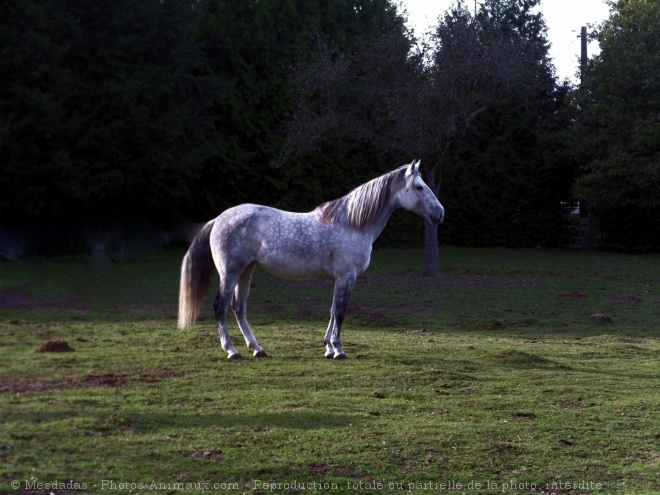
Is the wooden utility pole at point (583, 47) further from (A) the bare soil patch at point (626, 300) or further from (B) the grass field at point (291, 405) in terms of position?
(B) the grass field at point (291, 405)

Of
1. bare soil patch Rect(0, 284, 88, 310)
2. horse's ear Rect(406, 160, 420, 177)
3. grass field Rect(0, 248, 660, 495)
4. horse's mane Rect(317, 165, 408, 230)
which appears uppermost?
horse's ear Rect(406, 160, 420, 177)

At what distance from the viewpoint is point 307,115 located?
22203 millimetres

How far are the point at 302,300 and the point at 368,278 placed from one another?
488 cm

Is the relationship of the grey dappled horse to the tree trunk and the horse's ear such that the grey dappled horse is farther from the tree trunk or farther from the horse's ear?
the tree trunk

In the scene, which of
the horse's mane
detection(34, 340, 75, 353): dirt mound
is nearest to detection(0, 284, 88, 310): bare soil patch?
detection(34, 340, 75, 353): dirt mound

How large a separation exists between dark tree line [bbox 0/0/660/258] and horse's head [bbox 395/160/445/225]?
8160 millimetres

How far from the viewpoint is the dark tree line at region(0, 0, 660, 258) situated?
20.3 m

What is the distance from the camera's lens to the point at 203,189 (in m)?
26.6

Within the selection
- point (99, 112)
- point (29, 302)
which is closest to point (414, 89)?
point (99, 112)

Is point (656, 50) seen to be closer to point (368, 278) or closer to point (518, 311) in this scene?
point (368, 278)

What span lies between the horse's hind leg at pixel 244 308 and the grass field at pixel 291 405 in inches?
17.0

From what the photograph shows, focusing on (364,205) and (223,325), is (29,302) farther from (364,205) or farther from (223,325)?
(364,205)

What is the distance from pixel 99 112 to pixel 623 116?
55.9 feet

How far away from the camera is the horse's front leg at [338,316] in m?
10.1
